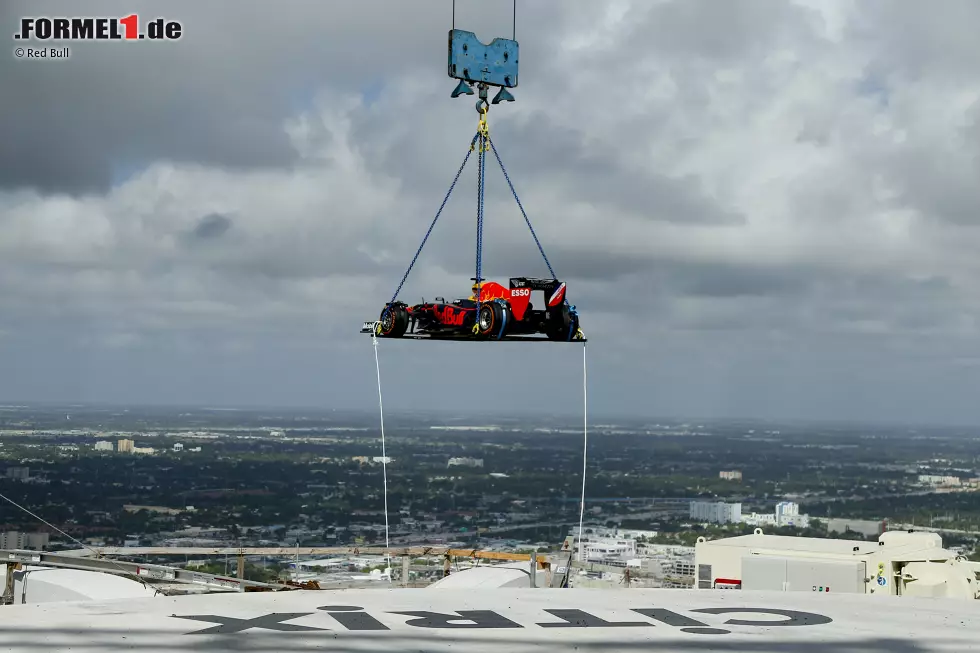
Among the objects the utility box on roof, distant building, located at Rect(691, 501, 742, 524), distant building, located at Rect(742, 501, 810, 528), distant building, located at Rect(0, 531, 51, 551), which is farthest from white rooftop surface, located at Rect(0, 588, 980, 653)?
distant building, located at Rect(691, 501, 742, 524)

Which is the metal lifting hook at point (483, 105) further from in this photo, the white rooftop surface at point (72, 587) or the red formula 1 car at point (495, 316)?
the white rooftop surface at point (72, 587)

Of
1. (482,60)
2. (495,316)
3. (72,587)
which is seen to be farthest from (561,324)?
(72,587)

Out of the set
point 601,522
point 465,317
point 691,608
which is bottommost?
point 601,522

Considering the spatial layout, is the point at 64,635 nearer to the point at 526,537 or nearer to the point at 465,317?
the point at 465,317

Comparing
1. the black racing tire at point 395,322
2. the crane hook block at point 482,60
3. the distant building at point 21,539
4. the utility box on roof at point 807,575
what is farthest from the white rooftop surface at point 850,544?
the distant building at point 21,539

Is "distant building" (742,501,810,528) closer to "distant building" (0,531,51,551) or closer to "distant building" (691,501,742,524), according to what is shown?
"distant building" (691,501,742,524)

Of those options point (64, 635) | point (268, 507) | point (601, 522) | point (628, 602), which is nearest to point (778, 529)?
point (601, 522)

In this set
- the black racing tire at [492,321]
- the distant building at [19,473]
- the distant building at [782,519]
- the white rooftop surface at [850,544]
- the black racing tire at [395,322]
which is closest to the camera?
the black racing tire at [492,321]
